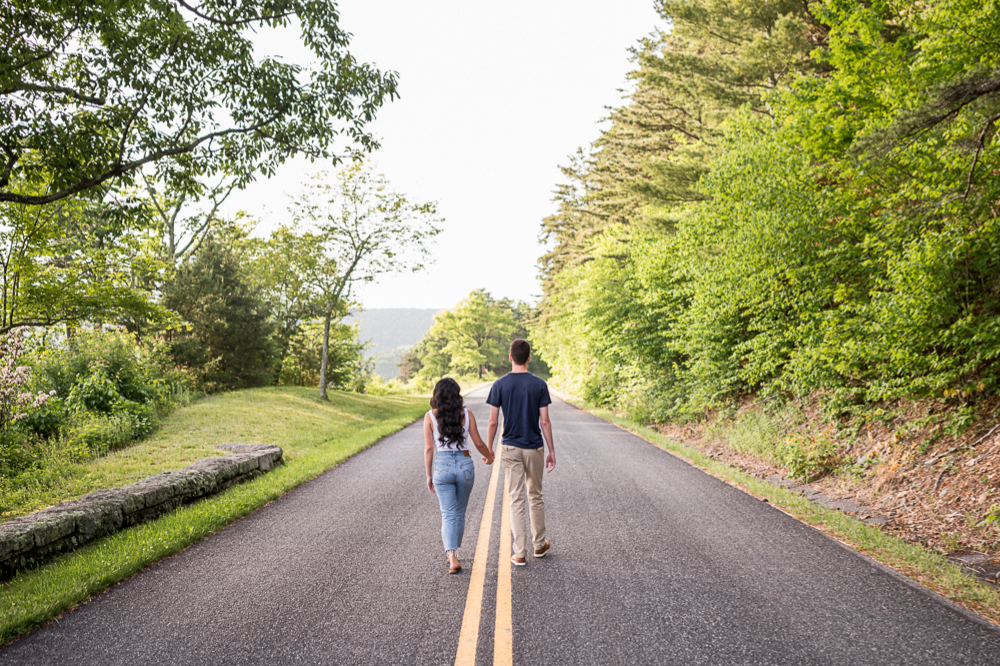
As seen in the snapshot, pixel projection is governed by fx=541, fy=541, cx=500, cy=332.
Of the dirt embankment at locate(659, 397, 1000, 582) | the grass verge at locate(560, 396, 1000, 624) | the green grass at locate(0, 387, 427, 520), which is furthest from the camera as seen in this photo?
the green grass at locate(0, 387, 427, 520)

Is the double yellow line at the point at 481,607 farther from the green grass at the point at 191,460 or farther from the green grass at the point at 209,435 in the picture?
the green grass at the point at 209,435

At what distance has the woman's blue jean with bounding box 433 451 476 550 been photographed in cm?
484

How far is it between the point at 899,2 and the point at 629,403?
→ 16.2 m

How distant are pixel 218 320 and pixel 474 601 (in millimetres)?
22459

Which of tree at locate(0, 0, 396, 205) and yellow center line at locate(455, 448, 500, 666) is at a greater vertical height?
tree at locate(0, 0, 396, 205)

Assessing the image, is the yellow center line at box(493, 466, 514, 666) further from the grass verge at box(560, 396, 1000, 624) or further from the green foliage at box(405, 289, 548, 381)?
the green foliage at box(405, 289, 548, 381)

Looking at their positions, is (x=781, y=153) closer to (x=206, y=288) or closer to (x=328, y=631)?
(x=328, y=631)

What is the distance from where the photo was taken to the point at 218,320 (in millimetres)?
23109

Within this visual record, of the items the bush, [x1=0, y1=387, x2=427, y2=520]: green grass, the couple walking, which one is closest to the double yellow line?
the couple walking

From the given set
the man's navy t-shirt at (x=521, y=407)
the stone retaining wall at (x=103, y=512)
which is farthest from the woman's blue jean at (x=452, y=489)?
the stone retaining wall at (x=103, y=512)

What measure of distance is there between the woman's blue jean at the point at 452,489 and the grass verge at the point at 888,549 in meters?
4.00

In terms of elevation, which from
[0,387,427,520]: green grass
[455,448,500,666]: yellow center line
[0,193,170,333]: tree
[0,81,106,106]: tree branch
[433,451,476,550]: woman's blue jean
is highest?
[0,81,106,106]: tree branch

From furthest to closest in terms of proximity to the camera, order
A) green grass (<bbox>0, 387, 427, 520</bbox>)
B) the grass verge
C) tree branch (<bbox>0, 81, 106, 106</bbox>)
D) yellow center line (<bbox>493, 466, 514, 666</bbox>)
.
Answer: green grass (<bbox>0, 387, 427, 520</bbox>) → tree branch (<bbox>0, 81, 106, 106</bbox>) → the grass verge → yellow center line (<bbox>493, 466, 514, 666</bbox>)

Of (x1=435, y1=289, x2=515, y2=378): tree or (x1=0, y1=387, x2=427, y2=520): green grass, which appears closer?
(x1=0, y1=387, x2=427, y2=520): green grass
